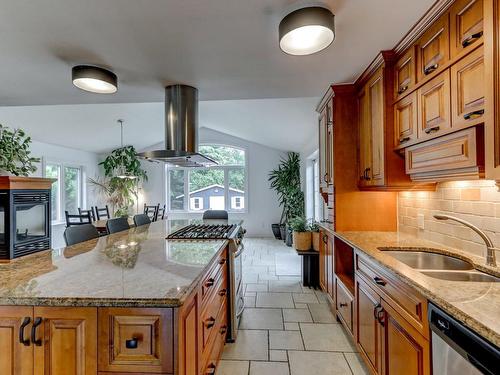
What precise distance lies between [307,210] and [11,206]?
17.8 ft

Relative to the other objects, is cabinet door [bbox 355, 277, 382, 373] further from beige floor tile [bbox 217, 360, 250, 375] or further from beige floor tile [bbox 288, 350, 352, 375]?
beige floor tile [bbox 217, 360, 250, 375]

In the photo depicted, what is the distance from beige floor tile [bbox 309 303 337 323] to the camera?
2777 mm

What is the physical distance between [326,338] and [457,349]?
1.64 metres

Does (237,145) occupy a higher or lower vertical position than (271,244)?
higher

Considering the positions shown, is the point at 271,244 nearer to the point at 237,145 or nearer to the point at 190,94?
the point at 237,145

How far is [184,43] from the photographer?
1.84 metres

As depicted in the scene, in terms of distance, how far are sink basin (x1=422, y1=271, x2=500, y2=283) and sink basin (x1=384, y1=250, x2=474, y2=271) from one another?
0.27 meters

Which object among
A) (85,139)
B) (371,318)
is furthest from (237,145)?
(371,318)

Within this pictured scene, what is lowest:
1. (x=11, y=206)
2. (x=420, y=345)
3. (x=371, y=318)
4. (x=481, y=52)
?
(x=371, y=318)

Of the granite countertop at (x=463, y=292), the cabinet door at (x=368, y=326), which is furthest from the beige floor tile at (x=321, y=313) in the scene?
the granite countertop at (x=463, y=292)

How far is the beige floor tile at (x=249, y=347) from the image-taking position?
2.22 m

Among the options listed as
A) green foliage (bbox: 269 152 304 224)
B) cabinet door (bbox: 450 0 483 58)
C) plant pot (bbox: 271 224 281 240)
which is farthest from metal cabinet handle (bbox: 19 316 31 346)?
plant pot (bbox: 271 224 281 240)

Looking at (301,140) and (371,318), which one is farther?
(301,140)

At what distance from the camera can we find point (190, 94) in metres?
2.66
